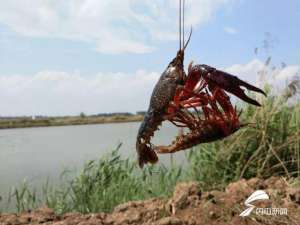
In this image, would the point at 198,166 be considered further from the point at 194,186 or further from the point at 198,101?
the point at 198,101

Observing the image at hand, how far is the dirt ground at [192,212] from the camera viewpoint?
4.80 m

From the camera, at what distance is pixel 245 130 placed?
27.0ft

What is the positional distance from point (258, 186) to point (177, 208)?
4.55 ft

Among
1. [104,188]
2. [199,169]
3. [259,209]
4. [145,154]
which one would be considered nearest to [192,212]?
[259,209]

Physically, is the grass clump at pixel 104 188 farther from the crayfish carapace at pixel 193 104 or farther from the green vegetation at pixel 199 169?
the crayfish carapace at pixel 193 104

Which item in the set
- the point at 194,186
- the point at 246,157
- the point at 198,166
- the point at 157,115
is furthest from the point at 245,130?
the point at 157,115

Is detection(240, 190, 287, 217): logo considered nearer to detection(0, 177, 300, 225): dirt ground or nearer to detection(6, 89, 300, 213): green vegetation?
detection(0, 177, 300, 225): dirt ground

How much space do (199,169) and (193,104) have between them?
5354mm

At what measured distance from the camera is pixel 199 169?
8.06m

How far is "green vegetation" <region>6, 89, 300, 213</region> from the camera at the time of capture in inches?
275

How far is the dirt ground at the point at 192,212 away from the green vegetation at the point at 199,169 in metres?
1.06

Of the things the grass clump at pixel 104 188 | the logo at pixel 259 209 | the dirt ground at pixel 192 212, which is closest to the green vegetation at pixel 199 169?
the grass clump at pixel 104 188

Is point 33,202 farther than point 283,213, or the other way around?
point 33,202

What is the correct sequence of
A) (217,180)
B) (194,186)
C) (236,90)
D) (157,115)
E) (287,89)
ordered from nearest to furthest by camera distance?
1. (236,90)
2. (157,115)
3. (194,186)
4. (217,180)
5. (287,89)
